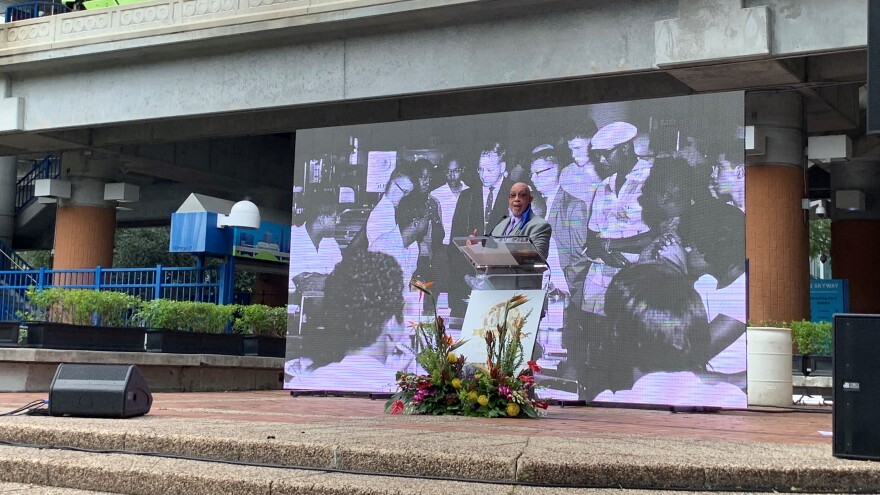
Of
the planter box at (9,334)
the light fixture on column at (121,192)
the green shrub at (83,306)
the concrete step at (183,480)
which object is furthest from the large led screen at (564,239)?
the light fixture on column at (121,192)

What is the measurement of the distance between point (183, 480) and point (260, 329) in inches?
468

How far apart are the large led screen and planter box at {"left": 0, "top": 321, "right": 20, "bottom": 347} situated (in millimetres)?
3685

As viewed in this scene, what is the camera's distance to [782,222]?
53.7ft

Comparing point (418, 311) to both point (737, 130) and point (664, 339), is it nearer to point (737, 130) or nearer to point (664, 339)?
point (664, 339)

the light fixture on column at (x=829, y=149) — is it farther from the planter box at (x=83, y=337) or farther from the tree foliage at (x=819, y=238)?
the tree foliage at (x=819, y=238)

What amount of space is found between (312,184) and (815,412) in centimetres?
736

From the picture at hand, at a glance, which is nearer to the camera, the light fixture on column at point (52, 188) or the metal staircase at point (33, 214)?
the light fixture on column at point (52, 188)

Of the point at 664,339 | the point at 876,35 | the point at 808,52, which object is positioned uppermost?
the point at 808,52

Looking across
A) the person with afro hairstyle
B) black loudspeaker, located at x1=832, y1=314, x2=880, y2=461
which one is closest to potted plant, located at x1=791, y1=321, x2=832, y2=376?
the person with afro hairstyle

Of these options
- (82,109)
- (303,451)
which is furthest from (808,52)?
(82,109)

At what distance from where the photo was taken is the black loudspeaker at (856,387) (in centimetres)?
516

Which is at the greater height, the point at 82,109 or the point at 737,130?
the point at 82,109

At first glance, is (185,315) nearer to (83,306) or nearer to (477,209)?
(83,306)

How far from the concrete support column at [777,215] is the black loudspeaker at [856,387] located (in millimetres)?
11192
